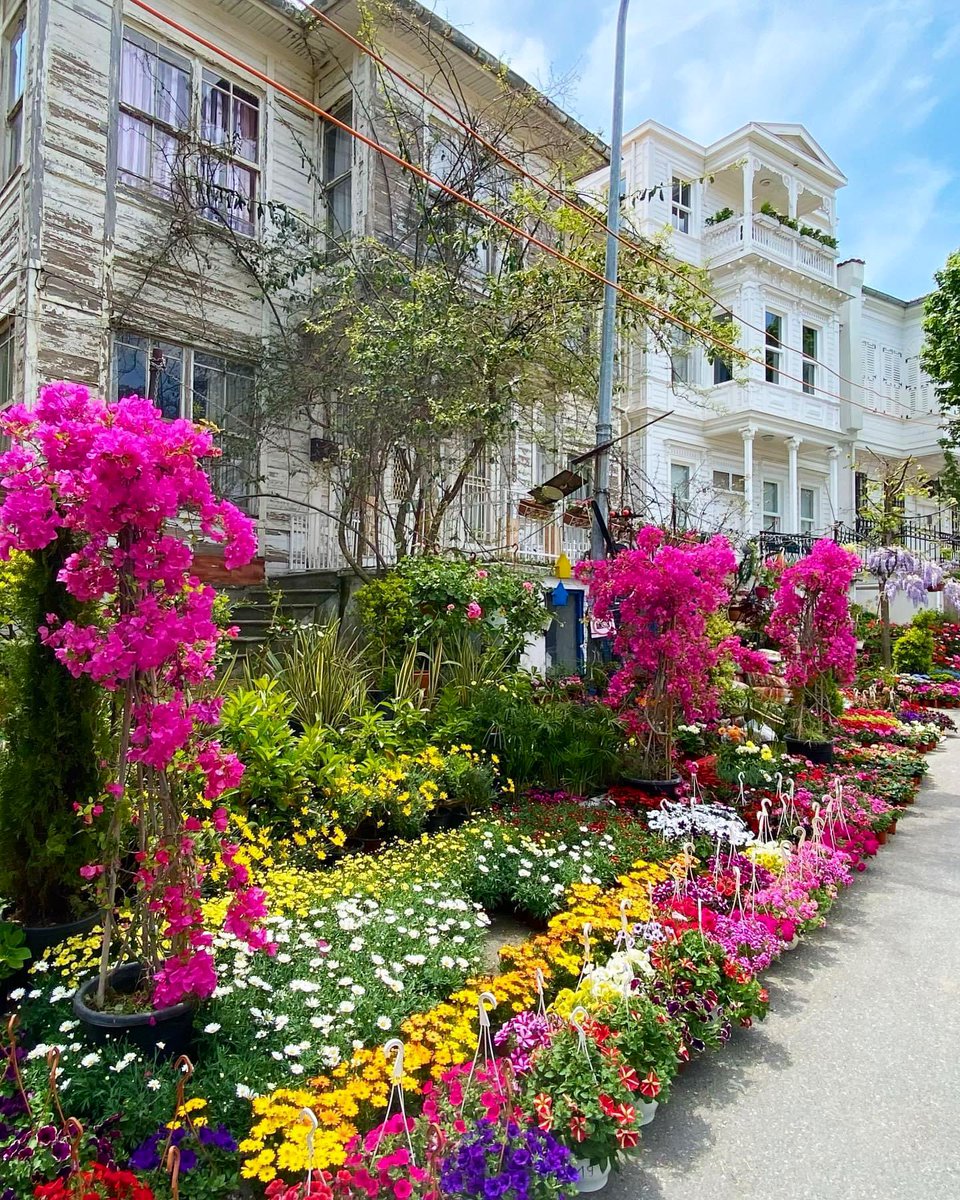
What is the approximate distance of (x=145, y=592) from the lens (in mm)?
2352

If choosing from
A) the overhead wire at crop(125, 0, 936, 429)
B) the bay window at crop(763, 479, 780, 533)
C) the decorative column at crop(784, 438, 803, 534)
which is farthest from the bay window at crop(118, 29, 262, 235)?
the bay window at crop(763, 479, 780, 533)

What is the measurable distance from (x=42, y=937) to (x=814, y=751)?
20.9 ft

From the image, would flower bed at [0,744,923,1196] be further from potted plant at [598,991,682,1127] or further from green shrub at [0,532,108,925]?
green shrub at [0,532,108,925]

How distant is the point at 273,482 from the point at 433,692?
4390mm

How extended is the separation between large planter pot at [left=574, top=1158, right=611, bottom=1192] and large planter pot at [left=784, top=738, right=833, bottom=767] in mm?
5536

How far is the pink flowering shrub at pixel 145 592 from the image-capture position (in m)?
2.18

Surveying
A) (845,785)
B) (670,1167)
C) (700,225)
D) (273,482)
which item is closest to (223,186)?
(273,482)

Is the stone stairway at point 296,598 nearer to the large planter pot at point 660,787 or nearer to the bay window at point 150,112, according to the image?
the large planter pot at point 660,787

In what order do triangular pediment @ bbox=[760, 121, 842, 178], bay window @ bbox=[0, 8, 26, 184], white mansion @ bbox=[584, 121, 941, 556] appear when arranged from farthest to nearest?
triangular pediment @ bbox=[760, 121, 842, 178] → white mansion @ bbox=[584, 121, 941, 556] → bay window @ bbox=[0, 8, 26, 184]

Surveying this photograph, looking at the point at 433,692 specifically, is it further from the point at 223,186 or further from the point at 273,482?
the point at 223,186

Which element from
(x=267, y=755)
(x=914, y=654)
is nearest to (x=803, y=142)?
(x=914, y=654)

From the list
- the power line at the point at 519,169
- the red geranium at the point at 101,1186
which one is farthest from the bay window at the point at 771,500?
the red geranium at the point at 101,1186

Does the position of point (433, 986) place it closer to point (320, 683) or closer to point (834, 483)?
point (320, 683)

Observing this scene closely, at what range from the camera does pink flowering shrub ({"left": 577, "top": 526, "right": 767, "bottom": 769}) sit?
213 inches
